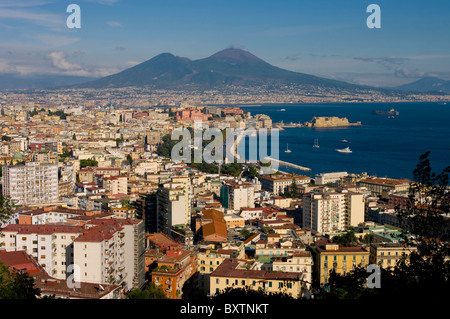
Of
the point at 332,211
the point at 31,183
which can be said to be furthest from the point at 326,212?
the point at 31,183

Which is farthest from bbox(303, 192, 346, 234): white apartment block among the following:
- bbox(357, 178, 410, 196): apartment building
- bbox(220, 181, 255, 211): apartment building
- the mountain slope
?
the mountain slope

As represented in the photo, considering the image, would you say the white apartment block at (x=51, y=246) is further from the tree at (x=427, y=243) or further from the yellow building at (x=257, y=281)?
the tree at (x=427, y=243)

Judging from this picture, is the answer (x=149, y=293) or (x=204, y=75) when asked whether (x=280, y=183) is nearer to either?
(x=149, y=293)

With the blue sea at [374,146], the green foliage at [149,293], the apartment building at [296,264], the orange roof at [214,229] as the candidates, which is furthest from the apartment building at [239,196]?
the blue sea at [374,146]

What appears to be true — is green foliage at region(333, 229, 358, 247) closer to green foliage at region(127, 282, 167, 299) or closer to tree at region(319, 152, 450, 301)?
green foliage at region(127, 282, 167, 299)

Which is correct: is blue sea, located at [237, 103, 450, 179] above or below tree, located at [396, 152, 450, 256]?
below

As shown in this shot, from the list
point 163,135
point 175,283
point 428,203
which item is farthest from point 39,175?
point 163,135
